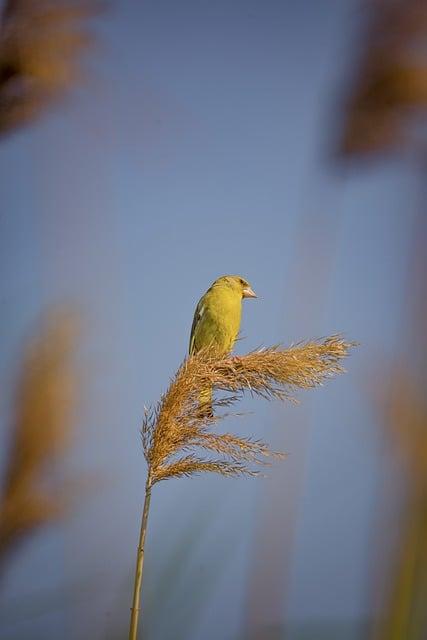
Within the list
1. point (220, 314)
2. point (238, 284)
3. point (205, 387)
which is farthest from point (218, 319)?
point (205, 387)

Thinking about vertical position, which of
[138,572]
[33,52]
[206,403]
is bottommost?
[138,572]

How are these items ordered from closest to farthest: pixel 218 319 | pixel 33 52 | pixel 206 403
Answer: pixel 33 52, pixel 206 403, pixel 218 319

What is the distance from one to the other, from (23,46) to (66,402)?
1.60 ft

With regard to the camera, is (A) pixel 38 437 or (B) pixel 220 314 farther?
(B) pixel 220 314

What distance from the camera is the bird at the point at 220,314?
2.95m

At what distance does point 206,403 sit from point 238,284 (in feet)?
5.62

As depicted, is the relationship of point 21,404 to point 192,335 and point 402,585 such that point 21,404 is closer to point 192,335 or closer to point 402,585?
point 402,585

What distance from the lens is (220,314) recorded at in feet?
9.78

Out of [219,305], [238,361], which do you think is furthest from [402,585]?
[219,305]

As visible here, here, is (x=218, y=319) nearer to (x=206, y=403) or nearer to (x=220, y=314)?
(x=220, y=314)

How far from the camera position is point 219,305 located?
3002 mm

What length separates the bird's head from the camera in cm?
311

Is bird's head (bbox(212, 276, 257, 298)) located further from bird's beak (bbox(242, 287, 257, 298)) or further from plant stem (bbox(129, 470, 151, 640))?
plant stem (bbox(129, 470, 151, 640))

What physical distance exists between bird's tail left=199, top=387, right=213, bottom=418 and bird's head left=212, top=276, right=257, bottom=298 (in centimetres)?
161
